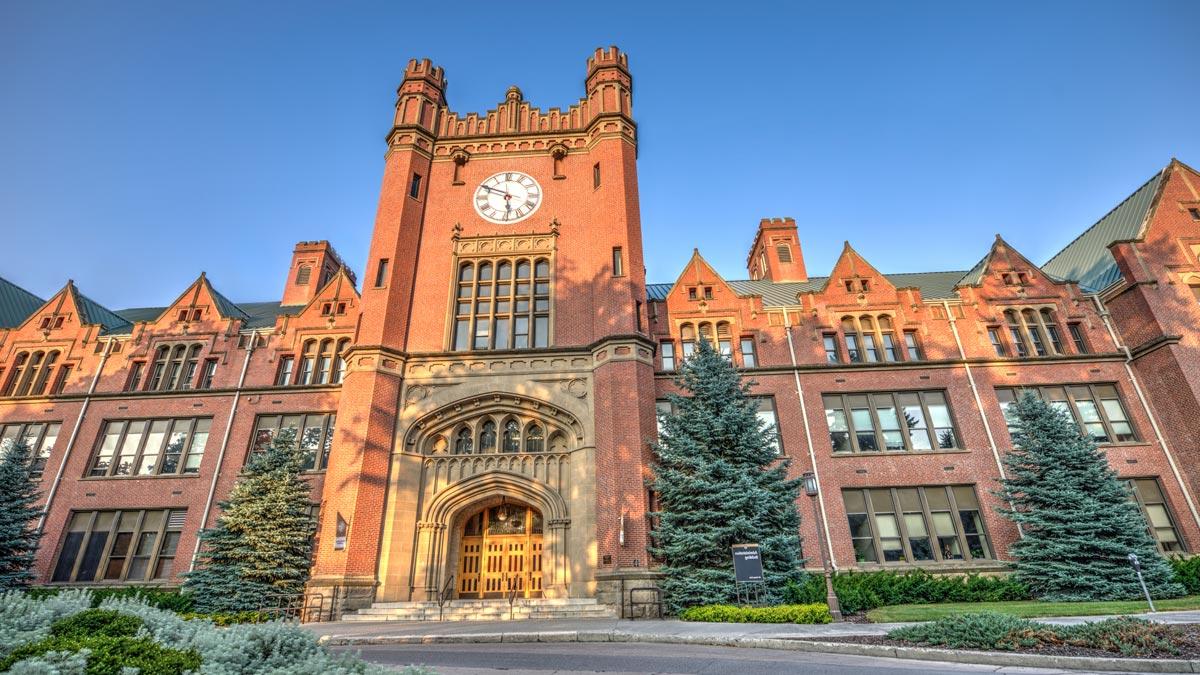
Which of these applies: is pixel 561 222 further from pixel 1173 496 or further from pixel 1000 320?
pixel 1173 496

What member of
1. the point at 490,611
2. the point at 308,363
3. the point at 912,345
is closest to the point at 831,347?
the point at 912,345

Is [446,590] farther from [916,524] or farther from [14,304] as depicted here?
[14,304]

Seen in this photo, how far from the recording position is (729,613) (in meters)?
14.6

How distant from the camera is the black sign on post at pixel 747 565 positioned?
1554 cm

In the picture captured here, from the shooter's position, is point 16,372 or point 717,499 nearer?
point 717,499

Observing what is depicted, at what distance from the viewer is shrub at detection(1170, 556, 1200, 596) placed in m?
18.2

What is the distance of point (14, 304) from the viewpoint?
1298 inches

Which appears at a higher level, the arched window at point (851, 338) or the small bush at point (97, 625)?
the arched window at point (851, 338)

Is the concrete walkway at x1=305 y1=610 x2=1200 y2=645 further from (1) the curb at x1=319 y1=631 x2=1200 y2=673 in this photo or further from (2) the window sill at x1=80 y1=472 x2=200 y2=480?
(2) the window sill at x1=80 y1=472 x2=200 y2=480

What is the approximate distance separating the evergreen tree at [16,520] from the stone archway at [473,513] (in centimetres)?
1380

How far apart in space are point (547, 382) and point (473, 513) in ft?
18.0

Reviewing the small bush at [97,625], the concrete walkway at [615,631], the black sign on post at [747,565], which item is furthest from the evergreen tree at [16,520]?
the black sign on post at [747,565]

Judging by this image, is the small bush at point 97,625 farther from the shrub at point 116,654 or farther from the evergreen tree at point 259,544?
the evergreen tree at point 259,544

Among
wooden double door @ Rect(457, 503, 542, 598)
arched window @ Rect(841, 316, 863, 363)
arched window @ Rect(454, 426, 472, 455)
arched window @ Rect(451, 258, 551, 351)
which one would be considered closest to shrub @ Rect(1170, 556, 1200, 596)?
arched window @ Rect(841, 316, 863, 363)
